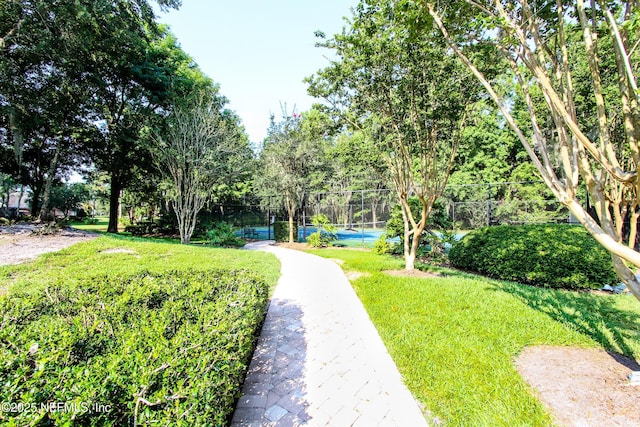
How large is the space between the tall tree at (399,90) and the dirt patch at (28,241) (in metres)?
7.82

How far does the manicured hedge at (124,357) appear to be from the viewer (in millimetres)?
1324

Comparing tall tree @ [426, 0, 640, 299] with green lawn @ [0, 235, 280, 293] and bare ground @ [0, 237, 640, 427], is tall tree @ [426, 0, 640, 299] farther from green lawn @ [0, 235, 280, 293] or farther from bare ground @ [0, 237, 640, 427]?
green lawn @ [0, 235, 280, 293]

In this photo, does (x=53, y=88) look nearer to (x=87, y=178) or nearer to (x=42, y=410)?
(x=87, y=178)

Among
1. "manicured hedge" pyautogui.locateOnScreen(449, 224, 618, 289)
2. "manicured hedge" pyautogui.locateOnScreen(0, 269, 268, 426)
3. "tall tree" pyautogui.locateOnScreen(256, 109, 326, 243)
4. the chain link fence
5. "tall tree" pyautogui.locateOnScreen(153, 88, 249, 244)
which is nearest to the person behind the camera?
"manicured hedge" pyautogui.locateOnScreen(0, 269, 268, 426)

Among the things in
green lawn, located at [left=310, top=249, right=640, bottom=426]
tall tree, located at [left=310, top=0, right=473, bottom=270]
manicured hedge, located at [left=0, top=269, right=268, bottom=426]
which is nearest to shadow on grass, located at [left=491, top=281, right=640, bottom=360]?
green lawn, located at [left=310, top=249, right=640, bottom=426]

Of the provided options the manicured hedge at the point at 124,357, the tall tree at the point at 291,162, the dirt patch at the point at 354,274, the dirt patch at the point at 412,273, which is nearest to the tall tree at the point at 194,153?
the tall tree at the point at 291,162

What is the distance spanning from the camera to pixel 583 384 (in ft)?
7.85

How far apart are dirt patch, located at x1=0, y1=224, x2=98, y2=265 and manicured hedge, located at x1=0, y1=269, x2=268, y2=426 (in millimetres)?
5120

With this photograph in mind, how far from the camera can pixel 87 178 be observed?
56.9 ft

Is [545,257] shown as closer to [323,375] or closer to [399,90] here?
[399,90]

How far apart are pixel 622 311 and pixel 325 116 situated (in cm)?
646

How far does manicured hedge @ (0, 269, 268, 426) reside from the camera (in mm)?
1324

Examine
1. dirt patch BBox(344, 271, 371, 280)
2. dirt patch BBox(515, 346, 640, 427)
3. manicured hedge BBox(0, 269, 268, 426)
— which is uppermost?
manicured hedge BBox(0, 269, 268, 426)

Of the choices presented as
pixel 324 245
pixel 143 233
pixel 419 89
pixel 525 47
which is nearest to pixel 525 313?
pixel 525 47
